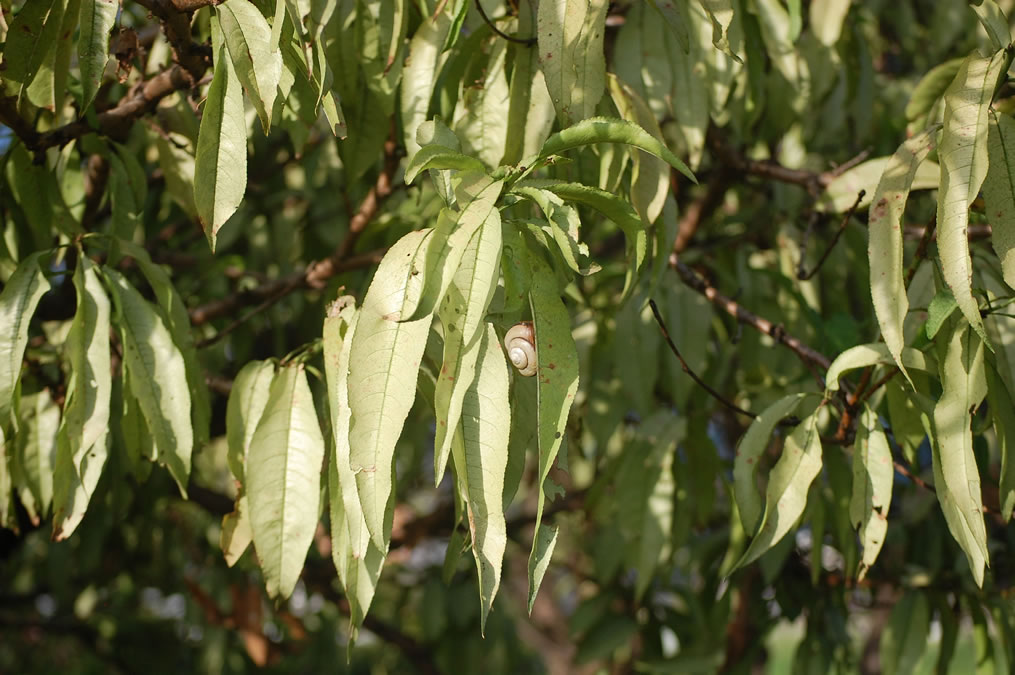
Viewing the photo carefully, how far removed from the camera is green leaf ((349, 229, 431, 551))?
65 cm

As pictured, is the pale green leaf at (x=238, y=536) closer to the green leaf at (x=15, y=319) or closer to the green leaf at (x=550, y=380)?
the green leaf at (x=15, y=319)

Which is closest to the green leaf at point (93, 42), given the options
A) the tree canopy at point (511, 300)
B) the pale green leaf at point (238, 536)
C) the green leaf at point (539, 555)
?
the tree canopy at point (511, 300)

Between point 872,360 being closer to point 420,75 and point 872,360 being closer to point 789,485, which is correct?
point 789,485

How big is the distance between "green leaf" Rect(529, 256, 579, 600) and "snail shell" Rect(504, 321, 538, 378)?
0.08ft

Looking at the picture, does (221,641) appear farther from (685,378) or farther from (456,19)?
(456,19)

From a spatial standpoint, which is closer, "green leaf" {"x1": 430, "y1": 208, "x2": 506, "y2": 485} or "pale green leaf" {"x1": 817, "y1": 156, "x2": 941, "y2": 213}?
"green leaf" {"x1": 430, "y1": 208, "x2": 506, "y2": 485}

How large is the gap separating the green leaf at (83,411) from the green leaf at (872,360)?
0.65 metres

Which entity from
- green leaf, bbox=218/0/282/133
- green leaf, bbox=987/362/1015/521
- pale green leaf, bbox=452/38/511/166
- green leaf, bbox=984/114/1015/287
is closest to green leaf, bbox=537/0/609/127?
pale green leaf, bbox=452/38/511/166

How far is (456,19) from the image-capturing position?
0.82 meters

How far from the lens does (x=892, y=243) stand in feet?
2.61

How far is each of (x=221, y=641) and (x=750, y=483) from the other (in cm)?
148

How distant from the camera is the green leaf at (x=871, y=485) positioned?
35.0 inches

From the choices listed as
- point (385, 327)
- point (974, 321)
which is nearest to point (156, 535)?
point (385, 327)

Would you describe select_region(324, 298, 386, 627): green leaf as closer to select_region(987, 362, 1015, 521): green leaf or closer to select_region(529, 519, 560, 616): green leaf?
select_region(529, 519, 560, 616): green leaf
